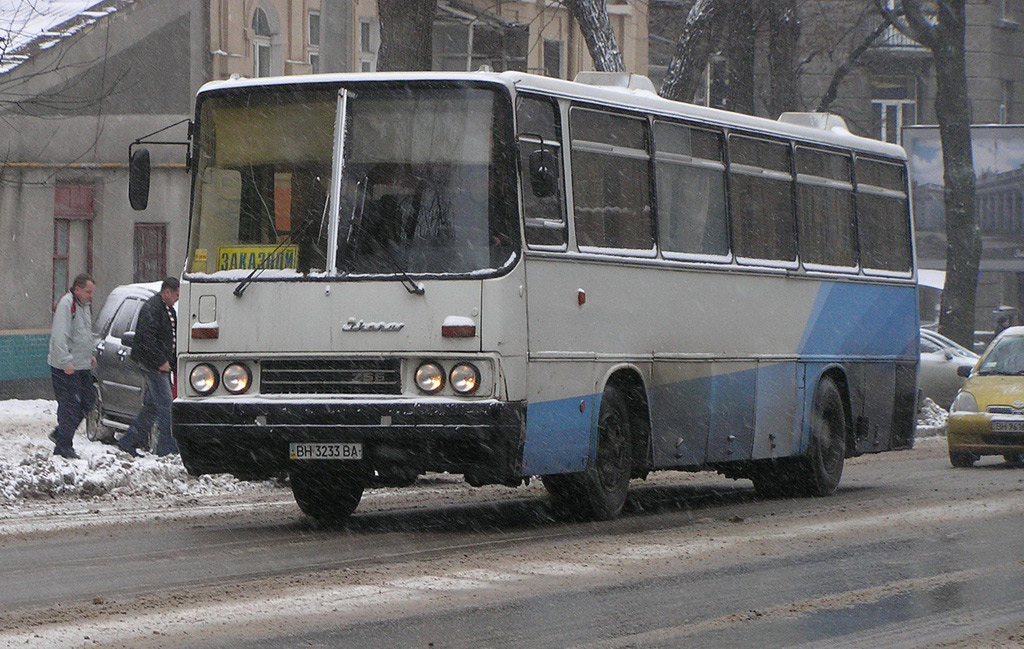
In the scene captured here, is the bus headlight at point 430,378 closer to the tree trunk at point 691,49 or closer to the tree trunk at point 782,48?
the tree trunk at point 691,49

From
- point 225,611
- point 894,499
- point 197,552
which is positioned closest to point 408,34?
point 894,499

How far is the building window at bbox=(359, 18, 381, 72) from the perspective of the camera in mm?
36656

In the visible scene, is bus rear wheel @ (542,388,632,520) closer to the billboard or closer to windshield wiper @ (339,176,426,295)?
windshield wiper @ (339,176,426,295)

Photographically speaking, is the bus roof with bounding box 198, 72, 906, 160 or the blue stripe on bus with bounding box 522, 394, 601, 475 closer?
the blue stripe on bus with bounding box 522, 394, 601, 475

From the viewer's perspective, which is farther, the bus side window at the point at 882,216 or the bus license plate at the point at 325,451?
the bus side window at the point at 882,216

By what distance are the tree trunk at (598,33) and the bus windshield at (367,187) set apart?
443 inches

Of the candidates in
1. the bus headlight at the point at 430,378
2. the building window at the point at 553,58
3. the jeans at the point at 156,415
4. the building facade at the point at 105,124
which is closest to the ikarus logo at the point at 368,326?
the bus headlight at the point at 430,378

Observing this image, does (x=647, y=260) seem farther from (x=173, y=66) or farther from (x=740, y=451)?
(x=173, y=66)

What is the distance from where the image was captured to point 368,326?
39.0ft

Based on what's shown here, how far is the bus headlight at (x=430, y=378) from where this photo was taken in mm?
11797

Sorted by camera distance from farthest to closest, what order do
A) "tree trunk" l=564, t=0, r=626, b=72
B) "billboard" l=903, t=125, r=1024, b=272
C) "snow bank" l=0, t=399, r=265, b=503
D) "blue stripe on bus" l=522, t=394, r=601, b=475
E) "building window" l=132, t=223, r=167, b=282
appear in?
1. "billboard" l=903, t=125, r=1024, b=272
2. "building window" l=132, t=223, r=167, b=282
3. "tree trunk" l=564, t=0, r=626, b=72
4. "snow bank" l=0, t=399, r=265, b=503
5. "blue stripe on bus" l=522, t=394, r=601, b=475

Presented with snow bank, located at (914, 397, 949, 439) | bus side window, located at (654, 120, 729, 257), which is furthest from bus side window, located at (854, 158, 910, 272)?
snow bank, located at (914, 397, 949, 439)

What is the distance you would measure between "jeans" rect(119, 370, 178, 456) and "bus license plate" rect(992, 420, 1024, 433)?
8662 mm

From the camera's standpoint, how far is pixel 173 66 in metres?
33.3
